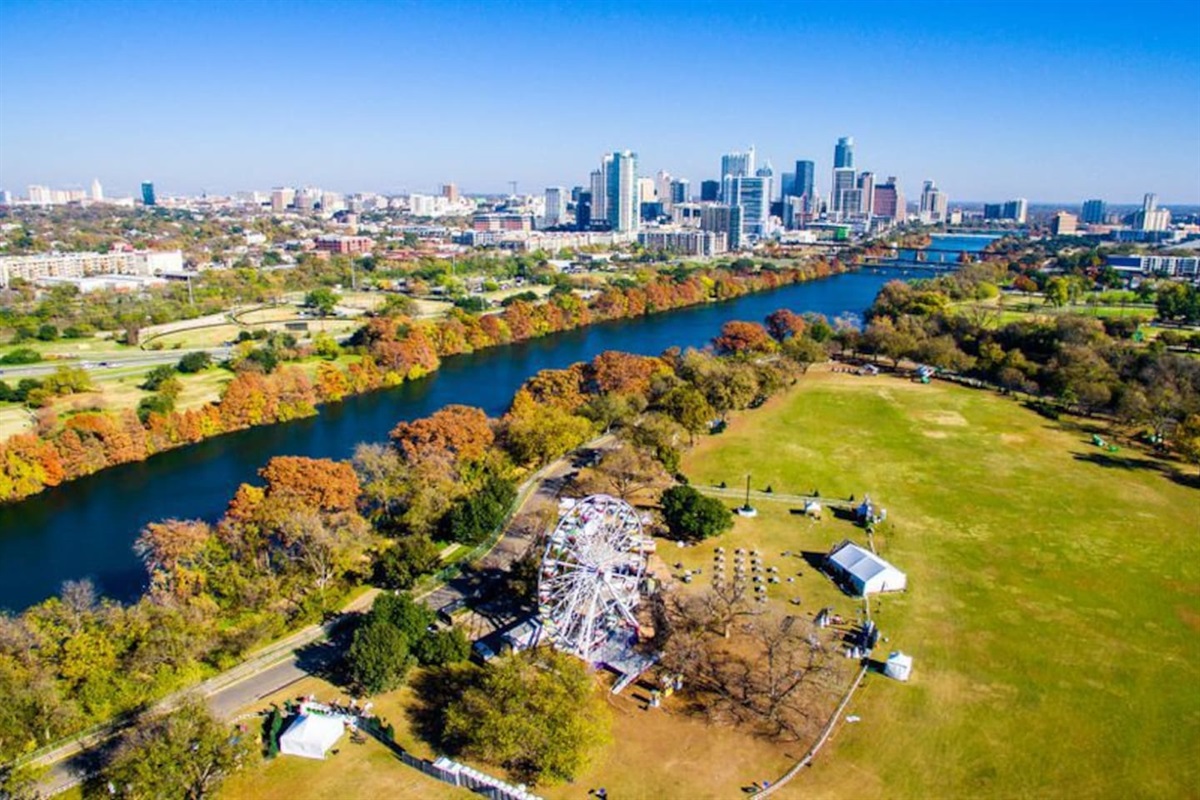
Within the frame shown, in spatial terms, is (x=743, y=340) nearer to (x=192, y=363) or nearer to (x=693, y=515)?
(x=693, y=515)

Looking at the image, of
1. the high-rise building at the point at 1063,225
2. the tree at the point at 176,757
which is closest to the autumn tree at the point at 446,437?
the tree at the point at 176,757

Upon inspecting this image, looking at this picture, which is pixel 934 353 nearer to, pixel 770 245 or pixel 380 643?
pixel 380 643

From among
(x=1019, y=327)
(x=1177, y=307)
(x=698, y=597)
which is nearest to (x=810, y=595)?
(x=698, y=597)

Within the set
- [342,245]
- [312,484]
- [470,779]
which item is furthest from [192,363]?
[342,245]

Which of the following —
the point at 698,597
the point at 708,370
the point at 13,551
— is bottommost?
the point at 13,551

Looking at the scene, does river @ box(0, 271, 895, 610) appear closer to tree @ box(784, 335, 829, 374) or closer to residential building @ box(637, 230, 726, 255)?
tree @ box(784, 335, 829, 374)
